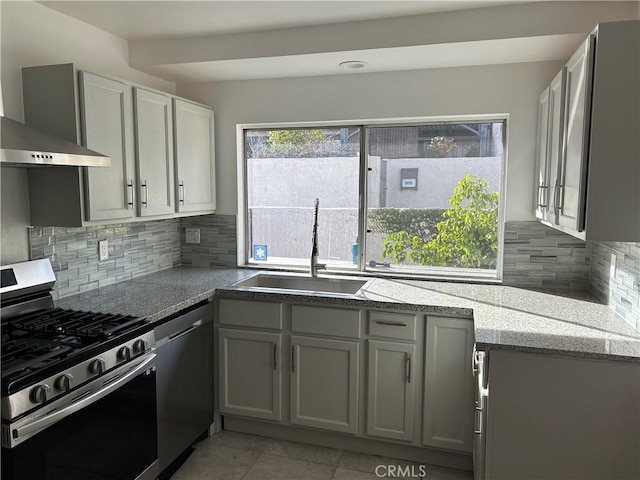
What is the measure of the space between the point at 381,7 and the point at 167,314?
6.03ft

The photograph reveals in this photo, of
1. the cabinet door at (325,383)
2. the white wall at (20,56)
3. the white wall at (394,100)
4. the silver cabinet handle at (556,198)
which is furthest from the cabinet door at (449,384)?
the white wall at (20,56)

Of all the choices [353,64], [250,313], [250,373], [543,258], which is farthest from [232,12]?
[543,258]

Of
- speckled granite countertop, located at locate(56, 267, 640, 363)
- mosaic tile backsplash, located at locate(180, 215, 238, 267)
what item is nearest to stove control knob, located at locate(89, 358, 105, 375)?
speckled granite countertop, located at locate(56, 267, 640, 363)

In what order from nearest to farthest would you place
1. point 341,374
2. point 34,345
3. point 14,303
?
point 34,345
point 14,303
point 341,374

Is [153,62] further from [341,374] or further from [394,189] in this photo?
[341,374]

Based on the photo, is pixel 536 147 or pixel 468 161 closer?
pixel 536 147

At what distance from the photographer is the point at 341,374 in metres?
2.69

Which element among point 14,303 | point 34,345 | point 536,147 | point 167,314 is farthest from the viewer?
point 536,147

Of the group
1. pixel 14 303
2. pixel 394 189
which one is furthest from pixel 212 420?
pixel 394 189

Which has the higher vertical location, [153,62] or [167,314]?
[153,62]

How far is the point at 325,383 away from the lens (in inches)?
107

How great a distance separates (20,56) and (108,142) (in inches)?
21.4

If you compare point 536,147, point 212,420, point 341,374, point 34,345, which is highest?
point 536,147

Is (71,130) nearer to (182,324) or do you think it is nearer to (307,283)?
(182,324)
